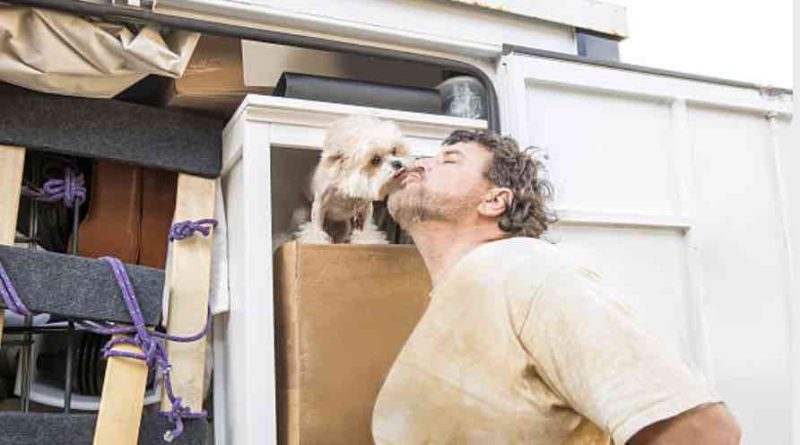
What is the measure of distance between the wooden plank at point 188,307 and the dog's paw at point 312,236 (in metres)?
0.17

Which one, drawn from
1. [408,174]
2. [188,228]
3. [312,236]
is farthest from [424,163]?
[188,228]

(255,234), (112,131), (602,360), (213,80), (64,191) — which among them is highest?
(213,80)

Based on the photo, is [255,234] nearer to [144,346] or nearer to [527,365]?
[144,346]

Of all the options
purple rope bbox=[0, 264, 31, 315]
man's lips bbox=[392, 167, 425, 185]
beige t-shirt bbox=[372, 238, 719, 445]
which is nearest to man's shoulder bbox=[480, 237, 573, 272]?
beige t-shirt bbox=[372, 238, 719, 445]

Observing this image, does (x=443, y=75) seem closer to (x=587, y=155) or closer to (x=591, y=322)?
(x=587, y=155)

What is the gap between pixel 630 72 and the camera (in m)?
1.87

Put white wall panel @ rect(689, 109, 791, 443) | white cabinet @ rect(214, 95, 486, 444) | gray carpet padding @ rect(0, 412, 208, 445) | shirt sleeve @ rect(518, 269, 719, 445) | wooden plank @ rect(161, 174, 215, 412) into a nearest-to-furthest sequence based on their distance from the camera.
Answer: shirt sleeve @ rect(518, 269, 719, 445) < gray carpet padding @ rect(0, 412, 208, 445) < white cabinet @ rect(214, 95, 486, 444) < wooden plank @ rect(161, 174, 215, 412) < white wall panel @ rect(689, 109, 791, 443)

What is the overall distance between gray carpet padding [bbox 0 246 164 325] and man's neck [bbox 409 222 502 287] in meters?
0.49

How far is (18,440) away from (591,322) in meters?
0.90

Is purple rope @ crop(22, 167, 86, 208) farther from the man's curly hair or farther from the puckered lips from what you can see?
the man's curly hair

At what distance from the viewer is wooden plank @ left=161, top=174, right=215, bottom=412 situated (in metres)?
1.48

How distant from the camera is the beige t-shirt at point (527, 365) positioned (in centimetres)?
98

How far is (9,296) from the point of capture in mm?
1290

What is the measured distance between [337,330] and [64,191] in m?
0.60
